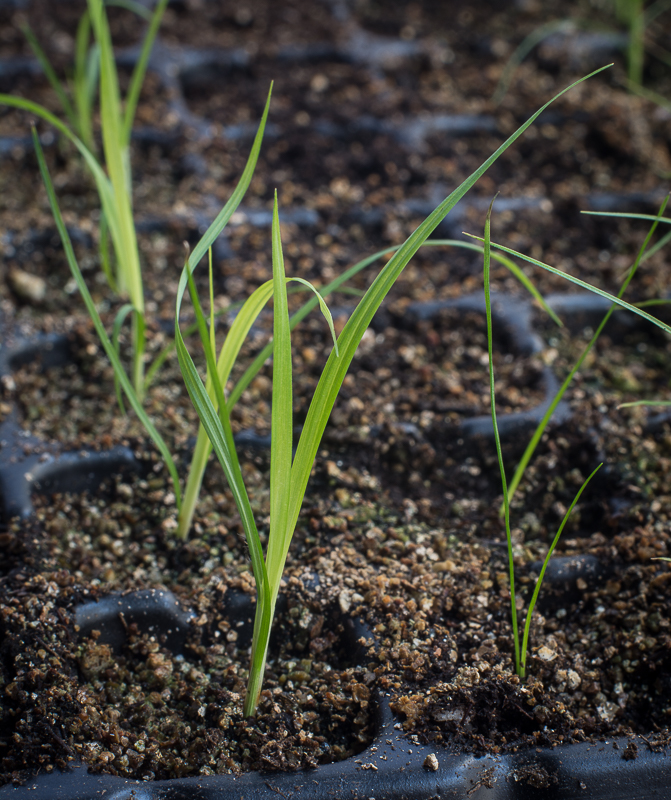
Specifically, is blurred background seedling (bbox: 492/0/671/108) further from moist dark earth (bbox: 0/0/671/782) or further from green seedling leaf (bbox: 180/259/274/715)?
green seedling leaf (bbox: 180/259/274/715)

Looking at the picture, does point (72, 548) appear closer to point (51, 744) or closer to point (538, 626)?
point (51, 744)

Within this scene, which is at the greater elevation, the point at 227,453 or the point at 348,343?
the point at 348,343

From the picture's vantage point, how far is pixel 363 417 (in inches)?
37.9

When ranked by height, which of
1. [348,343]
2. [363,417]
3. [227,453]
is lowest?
[363,417]

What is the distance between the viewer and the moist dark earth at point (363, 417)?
0.67m

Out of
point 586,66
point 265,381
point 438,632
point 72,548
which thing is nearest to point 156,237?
point 265,381

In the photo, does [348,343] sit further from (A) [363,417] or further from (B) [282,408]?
(A) [363,417]

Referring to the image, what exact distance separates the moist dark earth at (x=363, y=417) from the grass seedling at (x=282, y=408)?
18 cm

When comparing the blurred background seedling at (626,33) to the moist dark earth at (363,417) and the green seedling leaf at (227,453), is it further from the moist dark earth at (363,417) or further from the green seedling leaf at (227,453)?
the green seedling leaf at (227,453)

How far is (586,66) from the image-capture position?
67.3 inches

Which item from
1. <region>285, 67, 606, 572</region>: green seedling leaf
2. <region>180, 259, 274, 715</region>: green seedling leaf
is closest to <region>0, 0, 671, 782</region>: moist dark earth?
<region>180, 259, 274, 715</region>: green seedling leaf

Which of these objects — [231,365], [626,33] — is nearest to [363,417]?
[231,365]

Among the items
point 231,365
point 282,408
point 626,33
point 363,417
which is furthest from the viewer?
point 626,33

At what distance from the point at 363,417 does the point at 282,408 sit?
0.41 metres
